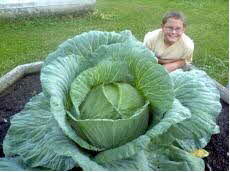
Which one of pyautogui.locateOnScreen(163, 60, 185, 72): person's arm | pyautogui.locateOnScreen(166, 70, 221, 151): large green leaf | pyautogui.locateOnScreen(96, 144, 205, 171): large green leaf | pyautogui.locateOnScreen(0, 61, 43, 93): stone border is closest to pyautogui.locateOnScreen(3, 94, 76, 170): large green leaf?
pyautogui.locateOnScreen(96, 144, 205, 171): large green leaf

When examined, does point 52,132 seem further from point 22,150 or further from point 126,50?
point 126,50

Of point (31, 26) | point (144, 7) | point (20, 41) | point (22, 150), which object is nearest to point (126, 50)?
point (22, 150)

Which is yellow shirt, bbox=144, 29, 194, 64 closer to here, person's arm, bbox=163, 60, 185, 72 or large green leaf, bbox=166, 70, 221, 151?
person's arm, bbox=163, 60, 185, 72

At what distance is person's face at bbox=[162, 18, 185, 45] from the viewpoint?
3.61 metres

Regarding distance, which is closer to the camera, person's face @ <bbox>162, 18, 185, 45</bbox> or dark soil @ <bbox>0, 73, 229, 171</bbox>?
dark soil @ <bbox>0, 73, 229, 171</bbox>

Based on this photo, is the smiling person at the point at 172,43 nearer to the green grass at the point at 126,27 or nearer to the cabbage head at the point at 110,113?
the green grass at the point at 126,27

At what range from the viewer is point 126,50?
7.24ft

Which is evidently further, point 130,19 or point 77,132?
point 130,19

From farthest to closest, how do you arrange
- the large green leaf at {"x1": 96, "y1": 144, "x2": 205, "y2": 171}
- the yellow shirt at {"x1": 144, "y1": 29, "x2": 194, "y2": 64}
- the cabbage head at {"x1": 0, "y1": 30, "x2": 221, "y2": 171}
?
the yellow shirt at {"x1": 144, "y1": 29, "x2": 194, "y2": 64} < the large green leaf at {"x1": 96, "y1": 144, "x2": 205, "y2": 171} < the cabbage head at {"x1": 0, "y1": 30, "x2": 221, "y2": 171}

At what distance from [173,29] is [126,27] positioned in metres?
2.48

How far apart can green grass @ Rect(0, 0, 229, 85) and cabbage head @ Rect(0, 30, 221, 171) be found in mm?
2148

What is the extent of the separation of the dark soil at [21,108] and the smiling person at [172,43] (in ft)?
1.80

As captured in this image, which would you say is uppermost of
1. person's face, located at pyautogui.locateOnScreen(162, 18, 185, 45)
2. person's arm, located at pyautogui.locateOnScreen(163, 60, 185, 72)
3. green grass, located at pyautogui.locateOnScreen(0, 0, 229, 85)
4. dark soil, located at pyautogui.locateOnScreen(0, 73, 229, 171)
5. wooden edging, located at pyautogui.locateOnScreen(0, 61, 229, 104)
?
person's face, located at pyautogui.locateOnScreen(162, 18, 185, 45)

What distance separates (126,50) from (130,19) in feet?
14.2
